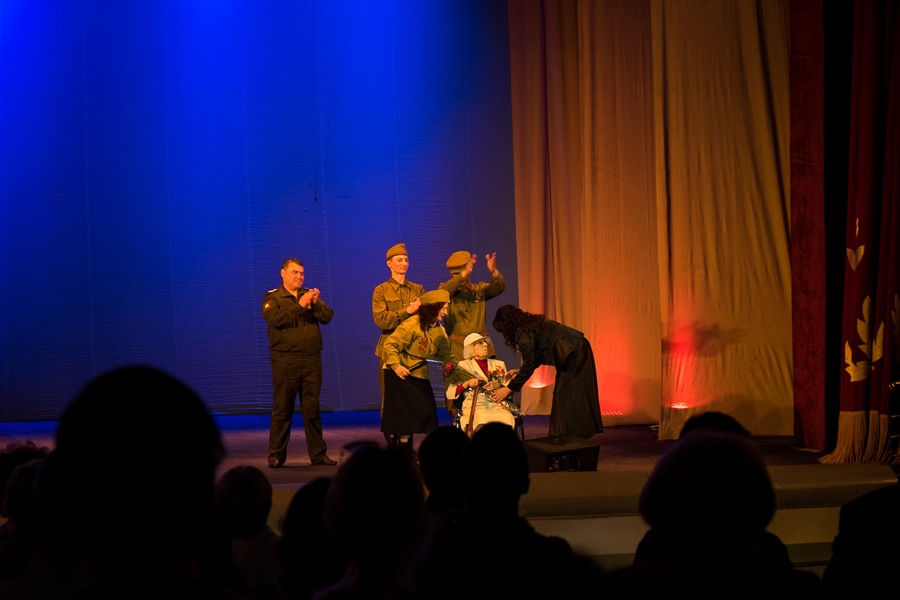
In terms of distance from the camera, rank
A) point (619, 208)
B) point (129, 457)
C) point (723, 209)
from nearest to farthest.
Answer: point (129, 457) < point (723, 209) < point (619, 208)

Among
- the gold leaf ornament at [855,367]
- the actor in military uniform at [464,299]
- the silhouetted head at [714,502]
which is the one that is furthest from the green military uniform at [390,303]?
the silhouetted head at [714,502]

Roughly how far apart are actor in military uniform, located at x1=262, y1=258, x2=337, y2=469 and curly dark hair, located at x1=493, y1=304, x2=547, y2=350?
112cm

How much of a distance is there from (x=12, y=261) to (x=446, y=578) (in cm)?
714

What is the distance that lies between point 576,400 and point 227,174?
423 centimetres

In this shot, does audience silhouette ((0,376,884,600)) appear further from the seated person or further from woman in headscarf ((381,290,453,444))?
woman in headscarf ((381,290,453,444))

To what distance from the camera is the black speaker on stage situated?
13.5 feet

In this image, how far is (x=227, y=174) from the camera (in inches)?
Result: 301

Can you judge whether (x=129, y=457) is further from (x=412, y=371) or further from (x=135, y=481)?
(x=412, y=371)

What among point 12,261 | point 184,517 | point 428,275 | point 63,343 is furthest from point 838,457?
point 12,261

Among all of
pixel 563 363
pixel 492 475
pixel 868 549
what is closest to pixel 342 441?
pixel 563 363

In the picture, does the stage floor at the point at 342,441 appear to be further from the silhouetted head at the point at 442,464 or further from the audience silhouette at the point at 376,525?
the audience silhouette at the point at 376,525

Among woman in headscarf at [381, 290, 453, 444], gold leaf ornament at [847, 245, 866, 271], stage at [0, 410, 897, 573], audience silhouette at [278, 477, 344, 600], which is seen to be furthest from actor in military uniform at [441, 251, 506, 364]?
audience silhouette at [278, 477, 344, 600]

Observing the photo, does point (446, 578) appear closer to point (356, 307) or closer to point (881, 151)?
point (881, 151)

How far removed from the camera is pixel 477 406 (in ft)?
16.3
